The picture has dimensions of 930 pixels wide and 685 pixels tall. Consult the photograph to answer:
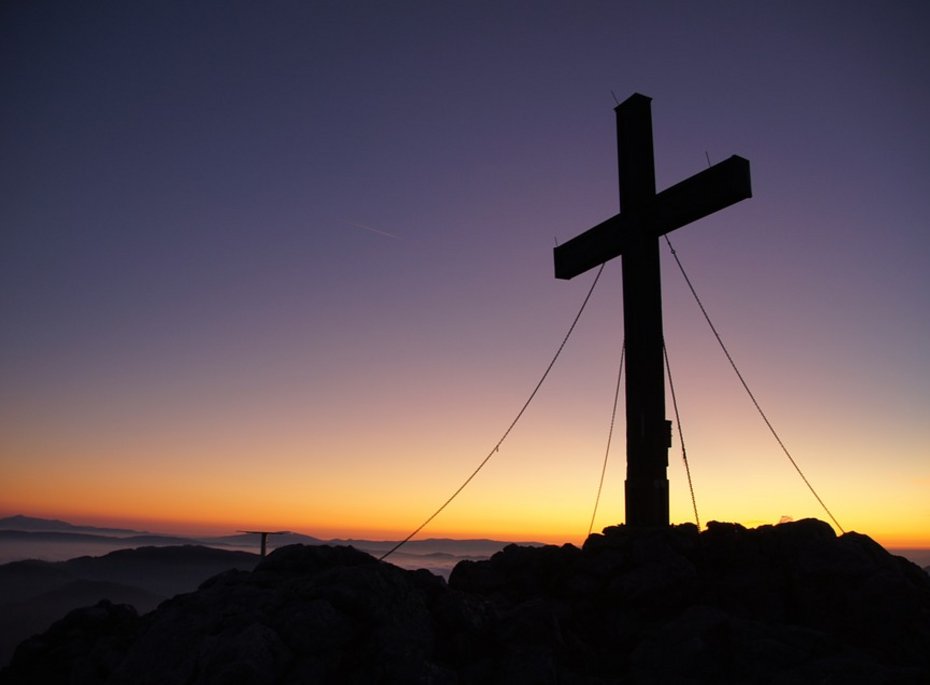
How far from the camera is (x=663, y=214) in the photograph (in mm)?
10273

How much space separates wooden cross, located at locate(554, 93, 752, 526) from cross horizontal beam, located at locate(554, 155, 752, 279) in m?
0.01

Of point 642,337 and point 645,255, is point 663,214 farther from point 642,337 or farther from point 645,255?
point 642,337

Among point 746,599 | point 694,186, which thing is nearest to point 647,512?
point 746,599

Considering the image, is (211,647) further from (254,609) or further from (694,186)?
(694,186)

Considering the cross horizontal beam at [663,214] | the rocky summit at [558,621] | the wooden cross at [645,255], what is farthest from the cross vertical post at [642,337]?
the rocky summit at [558,621]

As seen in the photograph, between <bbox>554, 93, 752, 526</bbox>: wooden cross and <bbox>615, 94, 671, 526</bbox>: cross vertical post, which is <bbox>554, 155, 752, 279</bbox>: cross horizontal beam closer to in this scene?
<bbox>554, 93, 752, 526</bbox>: wooden cross

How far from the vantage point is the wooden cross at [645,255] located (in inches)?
372

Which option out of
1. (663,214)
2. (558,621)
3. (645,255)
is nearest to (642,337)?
(645,255)

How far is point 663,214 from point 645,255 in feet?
2.12

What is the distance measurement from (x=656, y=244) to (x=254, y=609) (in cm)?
735

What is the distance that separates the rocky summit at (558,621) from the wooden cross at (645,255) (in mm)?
1018

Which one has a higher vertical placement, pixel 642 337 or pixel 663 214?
pixel 663 214

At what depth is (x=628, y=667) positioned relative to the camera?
21.5 ft

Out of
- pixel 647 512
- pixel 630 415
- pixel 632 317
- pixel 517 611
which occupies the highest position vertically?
pixel 632 317
